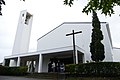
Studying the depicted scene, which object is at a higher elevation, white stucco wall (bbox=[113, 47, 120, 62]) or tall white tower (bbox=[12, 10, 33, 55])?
tall white tower (bbox=[12, 10, 33, 55])

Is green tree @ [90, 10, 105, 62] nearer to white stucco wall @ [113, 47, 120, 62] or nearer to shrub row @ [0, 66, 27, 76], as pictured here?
shrub row @ [0, 66, 27, 76]

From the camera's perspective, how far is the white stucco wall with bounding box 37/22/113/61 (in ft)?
56.4

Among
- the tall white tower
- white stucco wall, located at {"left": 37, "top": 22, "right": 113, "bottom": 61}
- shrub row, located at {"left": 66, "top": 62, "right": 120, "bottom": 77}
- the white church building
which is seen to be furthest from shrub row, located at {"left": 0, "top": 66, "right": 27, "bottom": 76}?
the tall white tower

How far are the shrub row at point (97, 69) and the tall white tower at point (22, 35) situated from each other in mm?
14546

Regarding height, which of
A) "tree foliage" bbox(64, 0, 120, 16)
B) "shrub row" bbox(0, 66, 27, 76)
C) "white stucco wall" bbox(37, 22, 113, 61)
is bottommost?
"shrub row" bbox(0, 66, 27, 76)

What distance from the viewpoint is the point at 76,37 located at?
1861 centimetres

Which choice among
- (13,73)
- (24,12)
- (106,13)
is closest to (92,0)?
(106,13)

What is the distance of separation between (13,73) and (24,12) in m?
14.9

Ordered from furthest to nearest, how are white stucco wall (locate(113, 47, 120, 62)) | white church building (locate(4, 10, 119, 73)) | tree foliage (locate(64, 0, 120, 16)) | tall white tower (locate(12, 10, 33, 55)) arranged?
white stucco wall (locate(113, 47, 120, 62)) < tall white tower (locate(12, 10, 33, 55)) < white church building (locate(4, 10, 119, 73)) < tree foliage (locate(64, 0, 120, 16))

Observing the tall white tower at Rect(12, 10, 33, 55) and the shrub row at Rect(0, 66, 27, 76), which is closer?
the shrub row at Rect(0, 66, 27, 76)

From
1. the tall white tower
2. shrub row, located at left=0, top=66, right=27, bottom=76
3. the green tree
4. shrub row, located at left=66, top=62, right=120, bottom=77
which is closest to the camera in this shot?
shrub row, located at left=66, top=62, right=120, bottom=77

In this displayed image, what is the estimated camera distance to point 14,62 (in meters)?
21.3

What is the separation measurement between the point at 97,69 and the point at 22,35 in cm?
1696

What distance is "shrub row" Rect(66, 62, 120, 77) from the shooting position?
994 cm
